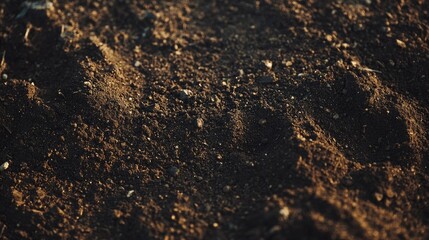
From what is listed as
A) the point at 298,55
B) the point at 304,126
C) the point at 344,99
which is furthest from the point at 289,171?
the point at 298,55

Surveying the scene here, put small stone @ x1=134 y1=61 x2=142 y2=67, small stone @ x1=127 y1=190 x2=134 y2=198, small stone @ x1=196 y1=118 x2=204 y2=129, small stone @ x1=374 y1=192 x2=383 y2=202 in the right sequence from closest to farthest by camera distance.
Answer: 1. small stone @ x1=374 y1=192 x2=383 y2=202
2. small stone @ x1=127 y1=190 x2=134 y2=198
3. small stone @ x1=196 y1=118 x2=204 y2=129
4. small stone @ x1=134 y1=61 x2=142 y2=67

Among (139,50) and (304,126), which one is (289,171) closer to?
(304,126)

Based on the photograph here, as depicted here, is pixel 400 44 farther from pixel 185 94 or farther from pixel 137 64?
pixel 137 64

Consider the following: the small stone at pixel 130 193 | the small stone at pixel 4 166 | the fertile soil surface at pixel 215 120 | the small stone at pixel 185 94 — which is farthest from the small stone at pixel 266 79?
the small stone at pixel 4 166

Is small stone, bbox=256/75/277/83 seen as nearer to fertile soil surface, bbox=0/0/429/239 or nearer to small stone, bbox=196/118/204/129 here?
fertile soil surface, bbox=0/0/429/239

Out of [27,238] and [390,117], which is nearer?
[27,238]

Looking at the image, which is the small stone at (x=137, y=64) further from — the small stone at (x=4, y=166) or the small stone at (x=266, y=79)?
the small stone at (x=4, y=166)

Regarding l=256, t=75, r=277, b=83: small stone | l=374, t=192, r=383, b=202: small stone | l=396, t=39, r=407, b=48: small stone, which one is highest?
l=396, t=39, r=407, b=48: small stone

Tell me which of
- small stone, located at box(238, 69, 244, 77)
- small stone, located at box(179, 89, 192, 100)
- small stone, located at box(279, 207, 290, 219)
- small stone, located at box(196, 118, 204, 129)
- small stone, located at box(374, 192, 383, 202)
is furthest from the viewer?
small stone, located at box(238, 69, 244, 77)

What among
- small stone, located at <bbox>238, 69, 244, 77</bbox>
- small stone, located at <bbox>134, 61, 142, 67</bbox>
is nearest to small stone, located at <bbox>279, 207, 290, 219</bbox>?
small stone, located at <bbox>238, 69, 244, 77</bbox>
